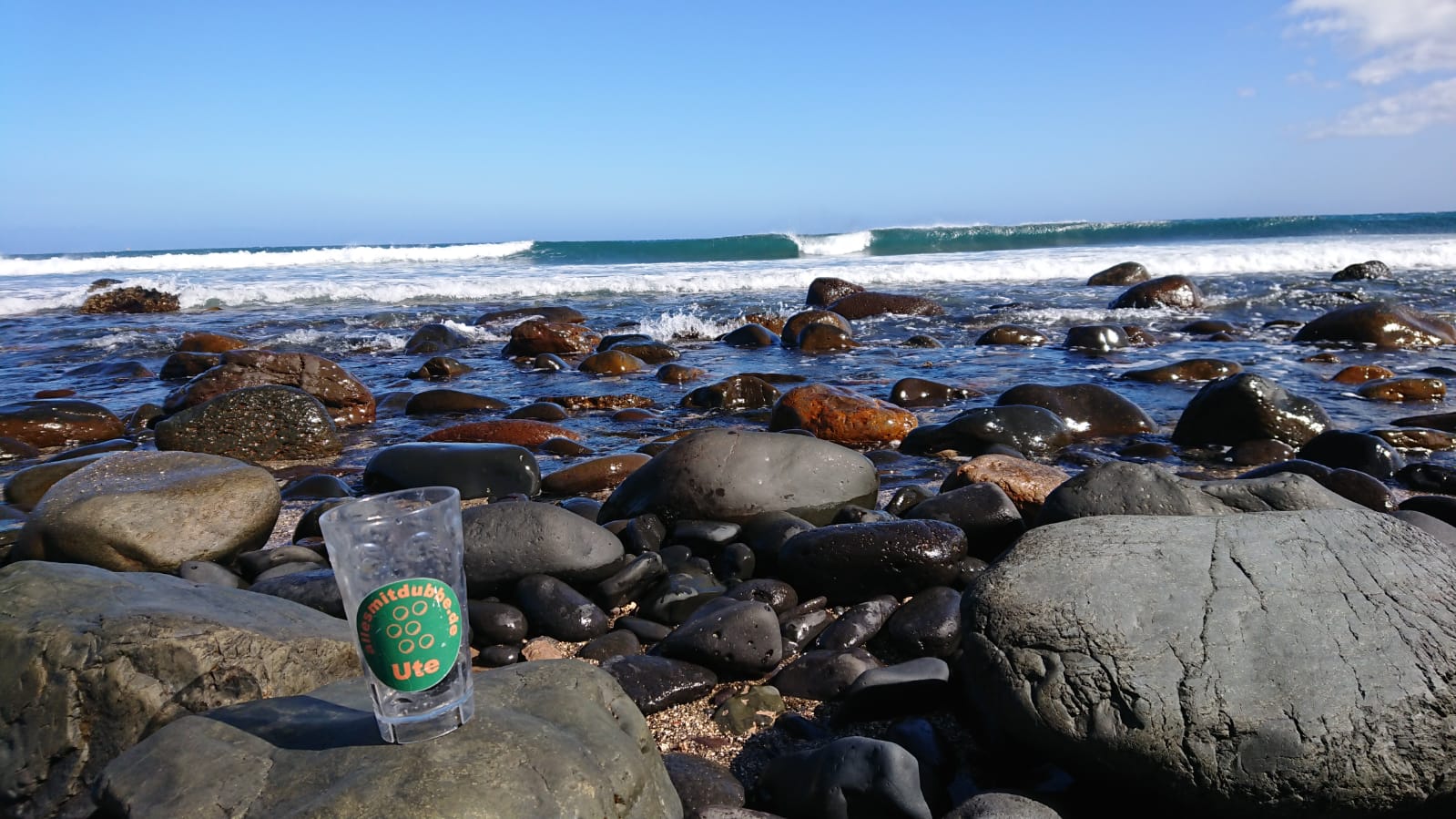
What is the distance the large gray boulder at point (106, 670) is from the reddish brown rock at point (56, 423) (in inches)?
212

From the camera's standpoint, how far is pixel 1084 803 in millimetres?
2303

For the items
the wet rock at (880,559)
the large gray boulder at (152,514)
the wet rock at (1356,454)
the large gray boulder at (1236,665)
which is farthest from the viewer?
the wet rock at (1356,454)

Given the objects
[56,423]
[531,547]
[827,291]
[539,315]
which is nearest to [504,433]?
[531,547]

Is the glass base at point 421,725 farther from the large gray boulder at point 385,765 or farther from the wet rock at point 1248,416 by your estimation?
the wet rock at point 1248,416

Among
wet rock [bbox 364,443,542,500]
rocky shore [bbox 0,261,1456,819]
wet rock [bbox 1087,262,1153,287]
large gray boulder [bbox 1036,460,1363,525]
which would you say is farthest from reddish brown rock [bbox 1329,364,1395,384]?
wet rock [bbox 1087,262,1153,287]

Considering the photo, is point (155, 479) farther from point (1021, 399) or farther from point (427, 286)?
point (427, 286)

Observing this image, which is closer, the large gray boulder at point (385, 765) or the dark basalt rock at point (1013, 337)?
the large gray boulder at point (385, 765)

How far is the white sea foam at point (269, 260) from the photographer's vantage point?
32188 millimetres

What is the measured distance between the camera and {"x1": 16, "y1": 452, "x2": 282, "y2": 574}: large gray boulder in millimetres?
3873

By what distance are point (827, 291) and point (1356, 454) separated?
1099 cm

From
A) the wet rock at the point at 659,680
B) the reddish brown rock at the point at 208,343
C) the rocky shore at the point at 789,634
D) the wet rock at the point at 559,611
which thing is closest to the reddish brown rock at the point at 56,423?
the rocky shore at the point at 789,634

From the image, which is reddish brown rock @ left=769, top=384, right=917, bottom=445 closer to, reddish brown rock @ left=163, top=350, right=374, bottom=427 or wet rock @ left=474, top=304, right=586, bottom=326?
reddish brown rock @ left=163, top=350, right=374, bottom=427

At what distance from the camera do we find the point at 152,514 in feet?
13.0

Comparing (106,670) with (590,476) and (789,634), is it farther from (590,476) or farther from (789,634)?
(590,476)
